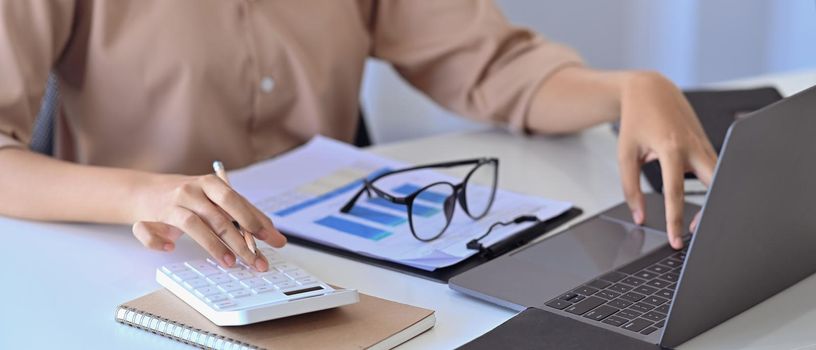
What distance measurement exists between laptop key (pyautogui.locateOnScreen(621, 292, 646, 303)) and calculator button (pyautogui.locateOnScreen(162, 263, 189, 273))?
35cm

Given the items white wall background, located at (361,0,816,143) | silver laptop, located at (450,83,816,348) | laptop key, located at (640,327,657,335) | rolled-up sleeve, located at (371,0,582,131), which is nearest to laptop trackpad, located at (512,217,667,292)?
silver laptop, located at (450,83,816,348)

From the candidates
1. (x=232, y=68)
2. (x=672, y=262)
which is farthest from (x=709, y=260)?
(x=232, y=68)

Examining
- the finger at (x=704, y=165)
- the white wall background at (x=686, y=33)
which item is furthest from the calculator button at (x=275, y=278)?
the white wall background at (x=686, y=33)

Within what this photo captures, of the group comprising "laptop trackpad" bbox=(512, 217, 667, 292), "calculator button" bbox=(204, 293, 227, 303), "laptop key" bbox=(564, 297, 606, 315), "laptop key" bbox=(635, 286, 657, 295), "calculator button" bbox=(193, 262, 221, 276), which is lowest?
"laptop trackpad" bbox=(512, 217, 667, 292)

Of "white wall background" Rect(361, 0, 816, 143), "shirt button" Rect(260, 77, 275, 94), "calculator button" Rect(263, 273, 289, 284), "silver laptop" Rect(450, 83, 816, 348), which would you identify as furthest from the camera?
"white wall background" Rect(361, 0, 816, 143)

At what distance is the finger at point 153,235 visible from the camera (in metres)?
0.94

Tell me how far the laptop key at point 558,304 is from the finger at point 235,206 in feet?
0.80

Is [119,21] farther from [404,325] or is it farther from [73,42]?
[404,325]

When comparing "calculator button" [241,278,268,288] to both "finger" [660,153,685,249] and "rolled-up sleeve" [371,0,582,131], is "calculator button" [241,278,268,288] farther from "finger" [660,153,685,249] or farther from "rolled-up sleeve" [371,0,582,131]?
"rolled-up sleeve" [371,0,582,131]

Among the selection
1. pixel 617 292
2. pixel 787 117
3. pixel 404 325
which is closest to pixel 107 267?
pixel 404 325

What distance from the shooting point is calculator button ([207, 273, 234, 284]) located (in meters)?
0.87

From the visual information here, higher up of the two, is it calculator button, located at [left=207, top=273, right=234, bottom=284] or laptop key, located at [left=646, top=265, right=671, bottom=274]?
calculator button, located at [left=207, top=273, right=234, bottom=284]

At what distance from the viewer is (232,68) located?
1.33 m

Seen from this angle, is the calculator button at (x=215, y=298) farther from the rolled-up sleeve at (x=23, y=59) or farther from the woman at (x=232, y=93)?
the rolled-up sleeve at (x=23, y=59)
